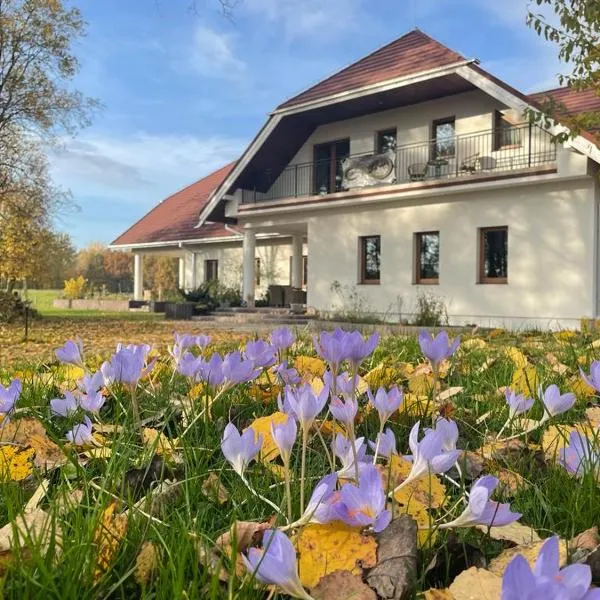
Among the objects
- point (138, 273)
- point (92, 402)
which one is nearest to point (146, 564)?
point (92, 402)

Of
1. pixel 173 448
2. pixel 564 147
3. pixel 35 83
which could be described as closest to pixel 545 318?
pixel 564 147

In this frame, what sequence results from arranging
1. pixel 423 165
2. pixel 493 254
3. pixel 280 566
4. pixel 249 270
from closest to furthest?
1. pixel 280 566
2. pixel 493 254
3. pixel 423 165
4. pixel 249 270

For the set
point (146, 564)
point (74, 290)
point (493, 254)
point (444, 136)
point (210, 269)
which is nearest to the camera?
point (146, 564)

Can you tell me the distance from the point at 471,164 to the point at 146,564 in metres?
16.9

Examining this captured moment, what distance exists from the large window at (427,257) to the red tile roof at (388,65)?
4.61m

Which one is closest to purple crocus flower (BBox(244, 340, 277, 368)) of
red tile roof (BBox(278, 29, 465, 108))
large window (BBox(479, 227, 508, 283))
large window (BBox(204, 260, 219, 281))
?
large window (BBox(479, 227, 508, 283))

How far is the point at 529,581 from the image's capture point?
1.43 feet

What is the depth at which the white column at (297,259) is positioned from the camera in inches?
928

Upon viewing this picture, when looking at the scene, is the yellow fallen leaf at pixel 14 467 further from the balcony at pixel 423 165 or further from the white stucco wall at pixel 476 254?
the balcony at pixel 423 165

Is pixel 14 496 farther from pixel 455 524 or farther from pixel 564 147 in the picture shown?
pixel 564 147

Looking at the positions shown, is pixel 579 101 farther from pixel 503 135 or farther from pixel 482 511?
pixel 482 511

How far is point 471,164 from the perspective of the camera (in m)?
16.4

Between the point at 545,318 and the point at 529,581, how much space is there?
15914 millimetres

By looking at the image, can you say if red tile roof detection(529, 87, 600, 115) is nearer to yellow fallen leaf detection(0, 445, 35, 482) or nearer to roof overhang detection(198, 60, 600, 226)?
roof overhang detection(198, 60, 600, 226)
